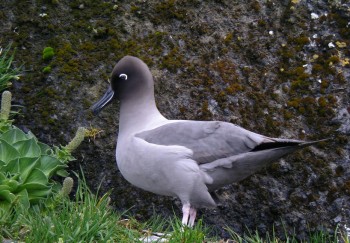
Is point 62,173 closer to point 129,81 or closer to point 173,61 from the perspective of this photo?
point 129,81

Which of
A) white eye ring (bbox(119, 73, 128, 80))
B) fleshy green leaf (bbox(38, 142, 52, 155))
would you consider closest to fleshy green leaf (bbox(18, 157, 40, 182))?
fleshy green leaf (bbox(38, 142, 52, 155))

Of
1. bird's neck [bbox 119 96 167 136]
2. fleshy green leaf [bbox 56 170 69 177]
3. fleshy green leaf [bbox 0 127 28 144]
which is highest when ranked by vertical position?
bird's neck [bbox 119 96 167 136]

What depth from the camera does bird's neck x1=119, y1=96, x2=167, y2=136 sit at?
4.98 meters

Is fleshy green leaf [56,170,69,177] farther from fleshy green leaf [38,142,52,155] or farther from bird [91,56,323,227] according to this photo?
bird [91,56,323,227]

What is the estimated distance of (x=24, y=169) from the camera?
4715 mm

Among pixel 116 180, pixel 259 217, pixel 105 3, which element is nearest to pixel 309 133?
pixel 259 217

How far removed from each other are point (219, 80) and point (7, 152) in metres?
1.83

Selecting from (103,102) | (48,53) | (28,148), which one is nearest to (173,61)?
(103,102)

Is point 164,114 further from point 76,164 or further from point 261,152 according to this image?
point 261,152

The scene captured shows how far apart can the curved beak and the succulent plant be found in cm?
20

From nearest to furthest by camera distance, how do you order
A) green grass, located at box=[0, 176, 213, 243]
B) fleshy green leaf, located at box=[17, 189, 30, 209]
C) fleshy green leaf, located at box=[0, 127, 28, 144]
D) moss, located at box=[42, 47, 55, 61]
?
green grass, located at box=[0, 176, 213, 243] < fleshy green leaf, located at box=[17, 189, 30, 209] < fleshy green leaf, located at box=[0, 127, 28, 144] < moss, located at box=[42, 47, 55, 61]

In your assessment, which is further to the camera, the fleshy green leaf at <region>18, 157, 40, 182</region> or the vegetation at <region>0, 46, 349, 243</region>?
the fleshy green leaf at <region>18, 157, 40, 182</region>

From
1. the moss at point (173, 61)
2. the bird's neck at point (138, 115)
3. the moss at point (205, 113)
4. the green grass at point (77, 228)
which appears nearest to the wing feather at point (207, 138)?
the bird's neck at point (138, 115)

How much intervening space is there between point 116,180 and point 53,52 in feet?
4.05
